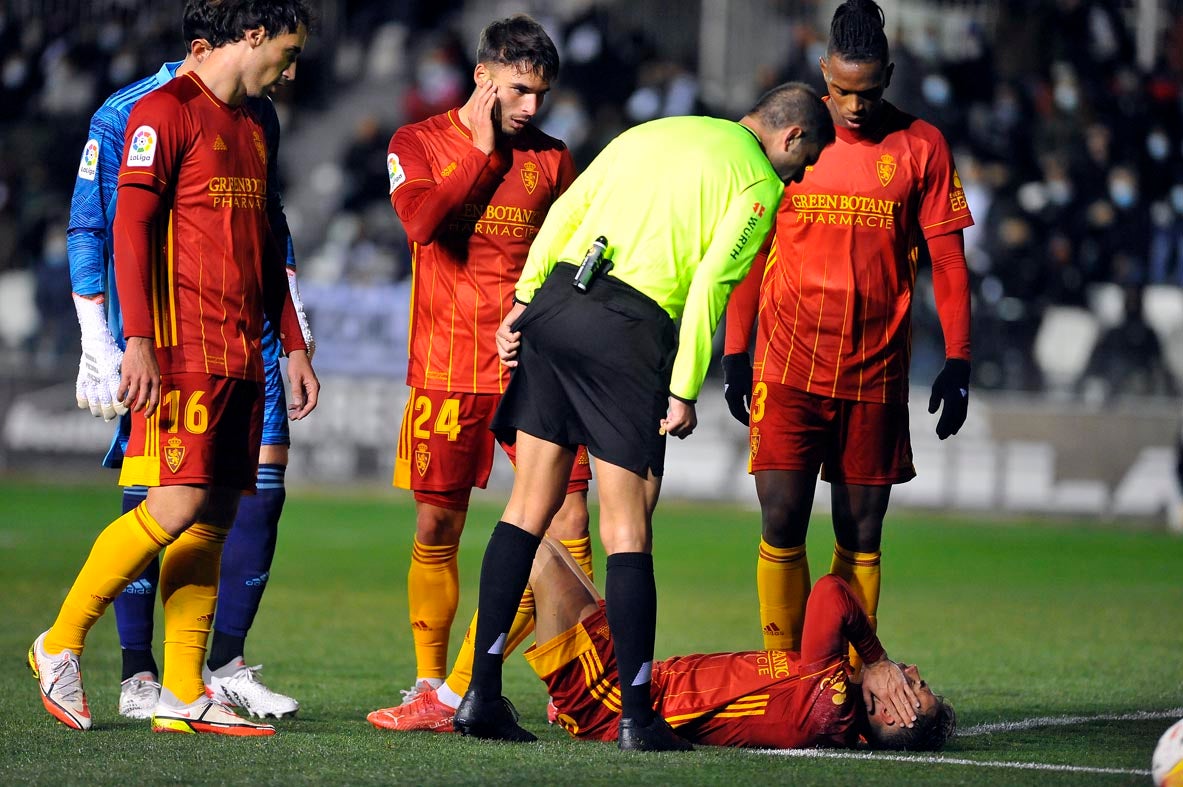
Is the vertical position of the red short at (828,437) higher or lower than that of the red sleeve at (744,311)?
lower

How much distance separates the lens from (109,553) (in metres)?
5.18

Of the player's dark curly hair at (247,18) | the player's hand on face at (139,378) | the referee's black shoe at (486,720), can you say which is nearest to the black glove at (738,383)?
the referee's black shoe at (486,720)

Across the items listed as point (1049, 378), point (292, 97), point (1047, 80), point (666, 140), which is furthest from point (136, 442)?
point (292, 97)

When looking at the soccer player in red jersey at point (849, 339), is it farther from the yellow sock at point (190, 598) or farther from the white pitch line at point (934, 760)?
the yellow sock at point (190, 598)

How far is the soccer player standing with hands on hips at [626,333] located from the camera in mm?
4945

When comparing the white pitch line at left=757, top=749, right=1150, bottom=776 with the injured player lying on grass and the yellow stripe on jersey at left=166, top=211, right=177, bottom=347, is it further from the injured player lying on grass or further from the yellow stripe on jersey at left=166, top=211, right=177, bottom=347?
the yellow stripe on jersey at left=166, top=211, right=177, bottom=347

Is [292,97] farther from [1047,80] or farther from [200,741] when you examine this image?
[200,741]

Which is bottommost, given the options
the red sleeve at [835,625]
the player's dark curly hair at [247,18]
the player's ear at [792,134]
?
the red sleeve at [835,625]

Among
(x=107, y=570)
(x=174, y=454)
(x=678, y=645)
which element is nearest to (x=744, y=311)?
(x=174, y=454)

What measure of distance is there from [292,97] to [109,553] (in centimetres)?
1845

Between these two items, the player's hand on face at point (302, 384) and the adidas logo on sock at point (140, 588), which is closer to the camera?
the player's hand on face at point (302, 384)

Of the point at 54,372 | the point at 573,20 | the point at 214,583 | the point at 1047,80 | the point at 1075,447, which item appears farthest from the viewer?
the point at 573,20

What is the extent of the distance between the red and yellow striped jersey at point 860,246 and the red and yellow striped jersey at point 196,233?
2.03 meters

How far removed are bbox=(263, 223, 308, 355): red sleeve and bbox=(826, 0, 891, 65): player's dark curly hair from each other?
2112 millimetres
